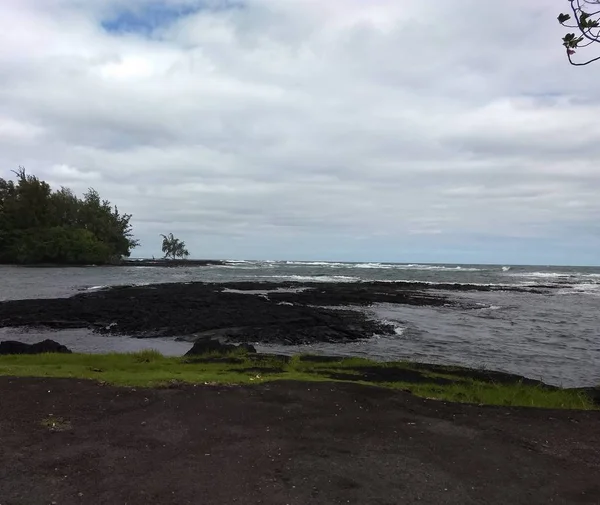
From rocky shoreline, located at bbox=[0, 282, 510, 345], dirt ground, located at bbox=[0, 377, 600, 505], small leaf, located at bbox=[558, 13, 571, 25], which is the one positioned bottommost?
rocky shoreline, located at bbox=[0, 282, 510, 345]

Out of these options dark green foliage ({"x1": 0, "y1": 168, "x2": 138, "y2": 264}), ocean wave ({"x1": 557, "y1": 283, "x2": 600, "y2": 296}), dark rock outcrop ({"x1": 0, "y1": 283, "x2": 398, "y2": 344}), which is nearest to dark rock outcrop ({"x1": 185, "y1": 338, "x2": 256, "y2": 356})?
dark rock outcrop ({"x1": 0, "y1": 283, "x2": 398, "y2": 344})

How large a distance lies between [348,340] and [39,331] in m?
13.0

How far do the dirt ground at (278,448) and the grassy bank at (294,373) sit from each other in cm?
103

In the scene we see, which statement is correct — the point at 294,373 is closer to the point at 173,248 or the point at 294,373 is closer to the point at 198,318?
the point at 198,318

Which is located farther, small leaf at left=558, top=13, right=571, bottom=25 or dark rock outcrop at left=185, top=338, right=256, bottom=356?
dark rock outcrop at left=185, top=338, right=256, bottom=356

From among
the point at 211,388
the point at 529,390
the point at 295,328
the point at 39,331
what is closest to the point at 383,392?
the point at 211,388

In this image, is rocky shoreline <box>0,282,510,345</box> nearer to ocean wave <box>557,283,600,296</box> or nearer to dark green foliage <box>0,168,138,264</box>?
ocean wave <box>557,283,600,296</box>

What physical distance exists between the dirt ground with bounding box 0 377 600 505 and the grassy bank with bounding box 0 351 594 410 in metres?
1.03

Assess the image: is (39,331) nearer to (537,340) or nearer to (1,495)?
(1,495)

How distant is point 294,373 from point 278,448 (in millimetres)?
5169

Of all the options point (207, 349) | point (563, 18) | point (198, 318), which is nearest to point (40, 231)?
point (198, 318)

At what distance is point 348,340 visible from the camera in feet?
71.4

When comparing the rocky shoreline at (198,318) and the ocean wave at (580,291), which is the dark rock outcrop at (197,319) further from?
the ocean wave at (580,291)

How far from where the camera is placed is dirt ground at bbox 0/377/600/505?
5.26m
